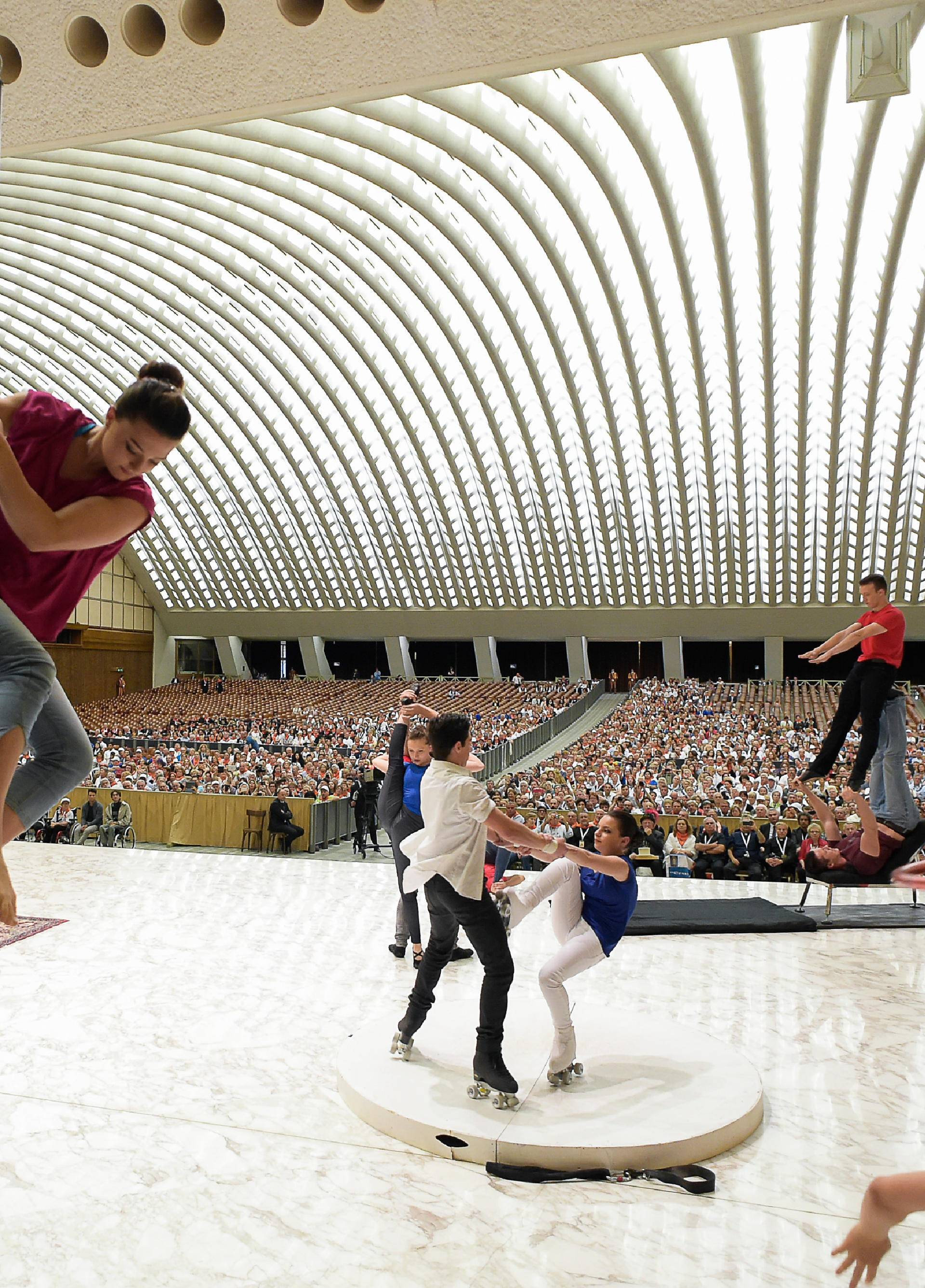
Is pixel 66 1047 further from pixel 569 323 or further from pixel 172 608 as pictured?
pixel 172 608

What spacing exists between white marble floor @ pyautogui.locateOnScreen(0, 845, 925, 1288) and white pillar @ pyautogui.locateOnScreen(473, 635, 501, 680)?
113ft

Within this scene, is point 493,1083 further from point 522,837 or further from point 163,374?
point 163,374

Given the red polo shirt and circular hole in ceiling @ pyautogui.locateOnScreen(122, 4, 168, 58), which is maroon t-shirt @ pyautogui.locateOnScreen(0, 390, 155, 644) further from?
the red polo shirt

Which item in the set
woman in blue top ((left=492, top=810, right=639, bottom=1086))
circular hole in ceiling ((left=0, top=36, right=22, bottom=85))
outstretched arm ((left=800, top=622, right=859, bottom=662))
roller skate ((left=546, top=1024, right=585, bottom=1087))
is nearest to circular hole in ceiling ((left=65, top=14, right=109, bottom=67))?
circular hole in ceiling ((left=0, top=36, right=22, bottom=85))

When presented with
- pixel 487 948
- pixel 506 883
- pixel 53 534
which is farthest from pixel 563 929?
pixel 53 534

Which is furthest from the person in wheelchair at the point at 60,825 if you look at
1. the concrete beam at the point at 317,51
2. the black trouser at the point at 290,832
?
the concrete beam at the point at 317,51

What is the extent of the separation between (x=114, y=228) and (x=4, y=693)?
26374mm

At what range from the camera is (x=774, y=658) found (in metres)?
40.0

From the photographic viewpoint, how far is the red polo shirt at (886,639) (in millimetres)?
7016

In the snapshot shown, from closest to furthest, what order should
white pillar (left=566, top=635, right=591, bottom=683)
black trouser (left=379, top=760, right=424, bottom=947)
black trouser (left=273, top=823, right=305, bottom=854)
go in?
1. black trouser (left=379, top=760, right=424, bottom=947)
2. black trouser (left=273, top=823, right=305, bottom=854)
3. white pillar (left=566, top=635, right=591, bottom=683)

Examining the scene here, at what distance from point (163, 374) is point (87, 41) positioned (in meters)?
1.53

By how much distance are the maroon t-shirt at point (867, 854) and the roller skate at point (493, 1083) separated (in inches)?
154

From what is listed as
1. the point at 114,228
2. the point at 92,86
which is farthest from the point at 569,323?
the point at 92,86

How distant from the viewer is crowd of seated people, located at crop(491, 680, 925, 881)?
42.0 ft
